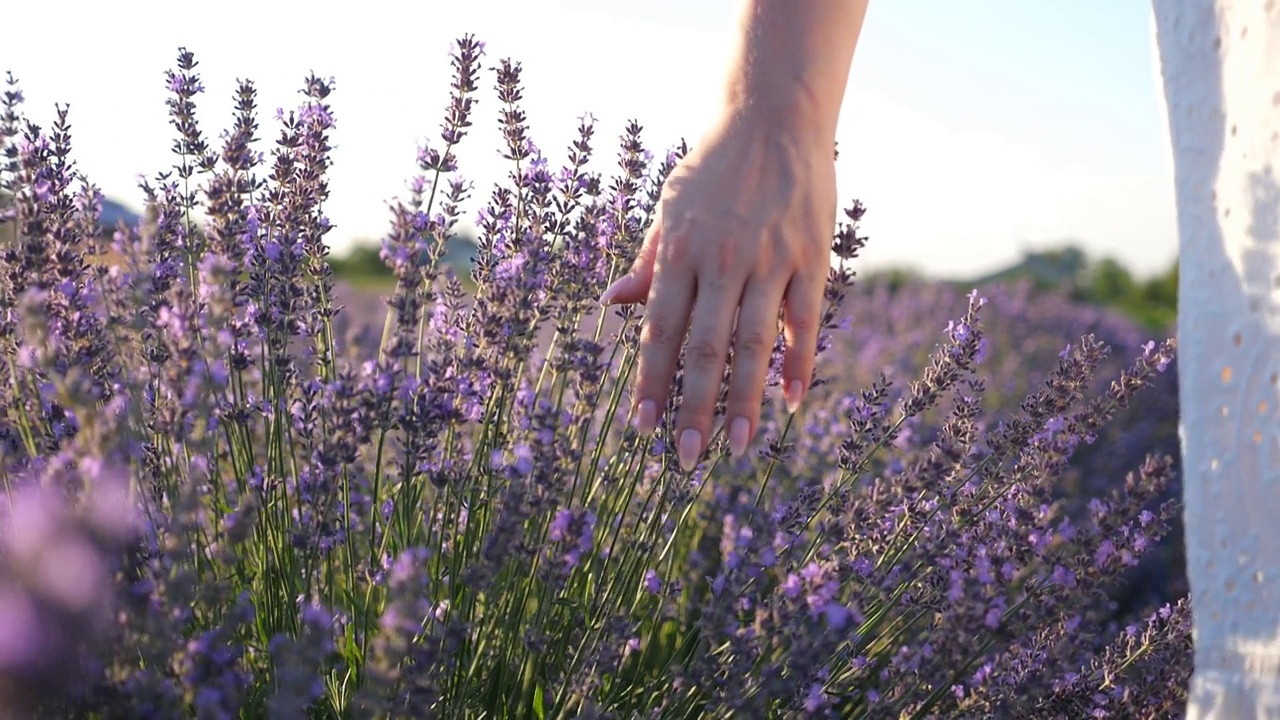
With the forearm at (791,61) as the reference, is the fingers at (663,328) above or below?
below

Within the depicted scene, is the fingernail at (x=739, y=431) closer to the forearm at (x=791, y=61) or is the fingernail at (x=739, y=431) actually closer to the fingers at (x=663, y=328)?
the fingers at (x=663, y=328)

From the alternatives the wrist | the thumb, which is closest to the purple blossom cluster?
the thumb

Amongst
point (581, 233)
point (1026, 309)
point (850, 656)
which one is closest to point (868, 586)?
point (850, 656)

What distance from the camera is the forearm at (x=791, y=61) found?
1654 mm

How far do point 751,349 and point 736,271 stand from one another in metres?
0.10

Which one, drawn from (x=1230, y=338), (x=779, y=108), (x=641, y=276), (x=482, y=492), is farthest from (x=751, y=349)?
(x=482, y=492)

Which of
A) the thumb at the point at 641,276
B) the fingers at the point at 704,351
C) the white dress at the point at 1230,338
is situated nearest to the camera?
the white dress at the point at 1230,338

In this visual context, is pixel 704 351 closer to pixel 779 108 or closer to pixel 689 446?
pixel 689 446

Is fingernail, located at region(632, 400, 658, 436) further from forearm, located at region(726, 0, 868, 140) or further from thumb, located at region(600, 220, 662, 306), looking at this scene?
forearm, located at region(726, 0, 868, 140)

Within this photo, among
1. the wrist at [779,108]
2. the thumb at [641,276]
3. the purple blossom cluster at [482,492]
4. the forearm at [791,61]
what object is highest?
the forearm at [791,61]

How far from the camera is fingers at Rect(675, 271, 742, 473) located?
156cm

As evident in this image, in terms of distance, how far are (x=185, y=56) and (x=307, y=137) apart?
0.30 m

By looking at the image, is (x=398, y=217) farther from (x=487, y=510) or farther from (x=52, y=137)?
(x=52, y=137)

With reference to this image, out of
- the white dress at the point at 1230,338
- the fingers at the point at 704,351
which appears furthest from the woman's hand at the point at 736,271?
the white dress at the point at 1230,338
